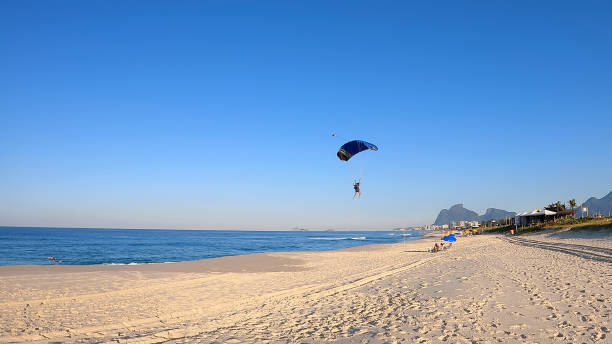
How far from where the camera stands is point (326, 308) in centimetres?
871

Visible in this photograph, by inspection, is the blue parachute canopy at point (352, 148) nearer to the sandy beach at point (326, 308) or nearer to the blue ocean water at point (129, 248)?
the sandy beach at point (326, 308)

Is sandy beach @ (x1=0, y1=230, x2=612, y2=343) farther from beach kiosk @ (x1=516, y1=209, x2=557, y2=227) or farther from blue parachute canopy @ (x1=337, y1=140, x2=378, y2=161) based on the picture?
beach kiosk @ (x1=516, y1=209, x2=557, y2=227)

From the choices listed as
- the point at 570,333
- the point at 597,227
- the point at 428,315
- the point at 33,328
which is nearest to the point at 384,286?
the point at 428,315

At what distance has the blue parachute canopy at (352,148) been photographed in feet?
67.7

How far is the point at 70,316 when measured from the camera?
8.45 m

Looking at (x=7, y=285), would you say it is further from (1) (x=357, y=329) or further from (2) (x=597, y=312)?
(2) (x=597, y=312)

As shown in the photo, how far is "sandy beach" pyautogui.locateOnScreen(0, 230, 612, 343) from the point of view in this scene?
6.42 m

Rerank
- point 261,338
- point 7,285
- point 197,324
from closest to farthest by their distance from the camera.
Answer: point 261,338 < point 197,324 < point 7,285

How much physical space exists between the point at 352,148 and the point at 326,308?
13.6 m

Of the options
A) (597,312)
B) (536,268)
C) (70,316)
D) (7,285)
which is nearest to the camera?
(597,312)

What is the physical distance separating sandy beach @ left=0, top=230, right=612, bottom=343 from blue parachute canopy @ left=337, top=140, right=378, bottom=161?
28.1 feet

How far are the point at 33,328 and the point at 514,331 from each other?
925 centimetres

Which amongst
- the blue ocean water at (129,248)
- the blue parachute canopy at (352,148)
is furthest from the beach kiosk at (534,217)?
the blue parachute canopy at (352,148)

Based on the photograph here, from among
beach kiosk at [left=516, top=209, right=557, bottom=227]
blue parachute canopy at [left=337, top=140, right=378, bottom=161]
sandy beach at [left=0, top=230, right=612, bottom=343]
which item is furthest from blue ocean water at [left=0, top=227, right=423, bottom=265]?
beach kiosk at [left=516, top=209, right=557, bottom=227]
